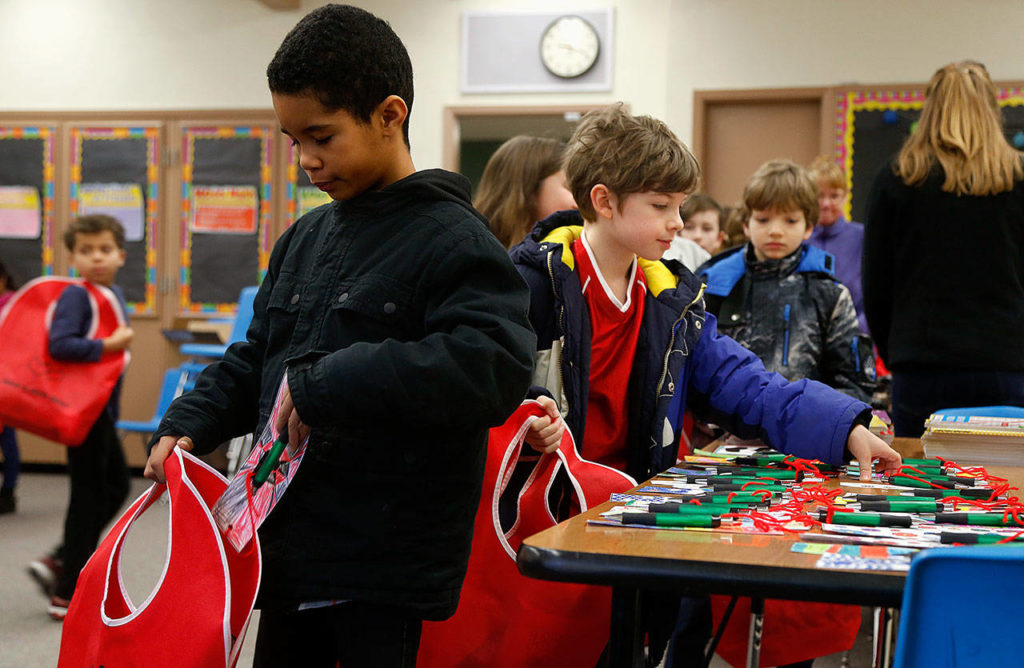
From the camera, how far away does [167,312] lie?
267 inches

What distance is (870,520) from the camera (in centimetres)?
→ 110

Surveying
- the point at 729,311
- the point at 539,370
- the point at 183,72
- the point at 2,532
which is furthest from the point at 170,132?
the point at 539,370

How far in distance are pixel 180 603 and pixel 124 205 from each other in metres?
6.11

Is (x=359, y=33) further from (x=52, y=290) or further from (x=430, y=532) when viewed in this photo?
(x=52, y=290)

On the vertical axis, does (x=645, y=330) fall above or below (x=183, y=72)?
below

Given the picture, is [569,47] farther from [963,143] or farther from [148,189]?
[963,143]

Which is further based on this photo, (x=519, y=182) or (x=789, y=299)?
(x=519, y=182)

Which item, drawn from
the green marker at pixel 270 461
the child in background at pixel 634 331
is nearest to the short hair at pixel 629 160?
the child in background at pixel 634 331

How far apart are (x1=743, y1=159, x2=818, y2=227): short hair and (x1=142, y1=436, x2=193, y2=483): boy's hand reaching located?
1.89 metres

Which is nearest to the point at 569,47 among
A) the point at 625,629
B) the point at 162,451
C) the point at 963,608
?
the point at 162,451

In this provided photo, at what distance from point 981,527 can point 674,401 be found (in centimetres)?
72

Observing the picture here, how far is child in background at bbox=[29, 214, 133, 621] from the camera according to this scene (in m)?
3.40

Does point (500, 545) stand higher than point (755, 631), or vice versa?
point (500, 545)

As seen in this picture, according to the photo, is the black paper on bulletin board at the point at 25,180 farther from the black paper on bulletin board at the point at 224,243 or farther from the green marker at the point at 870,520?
the green marker at the point at 870,520
